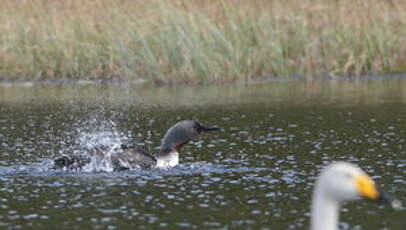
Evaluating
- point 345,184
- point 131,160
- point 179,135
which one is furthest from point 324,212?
point 179,135

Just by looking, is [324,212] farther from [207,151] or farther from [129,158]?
[207,151]

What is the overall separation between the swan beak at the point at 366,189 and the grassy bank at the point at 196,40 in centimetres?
1924

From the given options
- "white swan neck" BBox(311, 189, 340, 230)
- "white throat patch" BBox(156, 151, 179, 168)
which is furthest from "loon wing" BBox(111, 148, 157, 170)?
"white swan neck" BBox(311, 189, 340, 230)

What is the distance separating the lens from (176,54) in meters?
28.4

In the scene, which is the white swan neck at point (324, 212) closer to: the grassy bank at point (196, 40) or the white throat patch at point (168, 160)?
the white throat patch at point (168, 160)

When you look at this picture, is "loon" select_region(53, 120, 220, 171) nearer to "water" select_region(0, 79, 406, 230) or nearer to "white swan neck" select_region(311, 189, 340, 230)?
"water" select_region(0, 79, 406, 230)

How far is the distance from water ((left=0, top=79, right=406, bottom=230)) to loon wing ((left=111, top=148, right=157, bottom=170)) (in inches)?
6.5

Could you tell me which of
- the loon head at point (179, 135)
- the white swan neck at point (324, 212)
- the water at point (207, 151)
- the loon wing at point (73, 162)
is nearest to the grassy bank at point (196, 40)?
the water at point (207, 151)

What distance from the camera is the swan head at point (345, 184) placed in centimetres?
877

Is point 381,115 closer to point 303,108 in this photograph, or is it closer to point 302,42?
point 303,108

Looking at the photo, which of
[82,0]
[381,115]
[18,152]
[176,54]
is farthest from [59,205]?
[82,0]

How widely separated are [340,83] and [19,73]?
7.93 metres

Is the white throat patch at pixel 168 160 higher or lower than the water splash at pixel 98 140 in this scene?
lower

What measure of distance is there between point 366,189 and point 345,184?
0.54 ft
